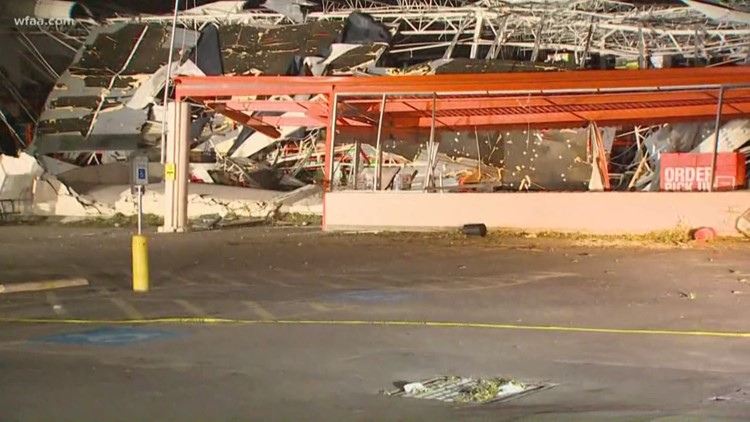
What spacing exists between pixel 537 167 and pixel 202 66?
14.4m

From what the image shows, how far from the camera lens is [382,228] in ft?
70.5

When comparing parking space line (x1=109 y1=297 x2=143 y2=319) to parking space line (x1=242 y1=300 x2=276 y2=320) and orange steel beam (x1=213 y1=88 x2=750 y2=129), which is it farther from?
orange steel beam (x1=213 y1=88 x2=750 y2=129)

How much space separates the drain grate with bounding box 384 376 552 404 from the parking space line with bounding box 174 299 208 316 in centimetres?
427

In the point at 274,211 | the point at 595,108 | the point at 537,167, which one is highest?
the point at 595,108

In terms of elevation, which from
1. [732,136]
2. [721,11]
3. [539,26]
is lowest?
[732,136]

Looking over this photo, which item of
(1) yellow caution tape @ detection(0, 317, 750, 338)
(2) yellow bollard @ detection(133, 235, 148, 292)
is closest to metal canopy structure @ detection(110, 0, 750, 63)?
(2) yellow bollard @ detection(133, 235, 148, 292)

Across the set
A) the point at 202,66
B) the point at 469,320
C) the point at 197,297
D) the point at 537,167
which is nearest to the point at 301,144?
the point at 202,66

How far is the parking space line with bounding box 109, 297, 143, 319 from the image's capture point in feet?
34.3

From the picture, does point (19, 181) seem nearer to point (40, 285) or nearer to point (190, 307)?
point (40, 285)

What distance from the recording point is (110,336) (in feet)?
30.0

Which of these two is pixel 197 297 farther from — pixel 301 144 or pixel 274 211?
pixel 301 144

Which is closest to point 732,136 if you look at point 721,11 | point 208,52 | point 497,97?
point 721,11

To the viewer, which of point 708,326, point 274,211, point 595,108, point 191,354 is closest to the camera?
point 191,354

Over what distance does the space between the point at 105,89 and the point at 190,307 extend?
1055 inches
